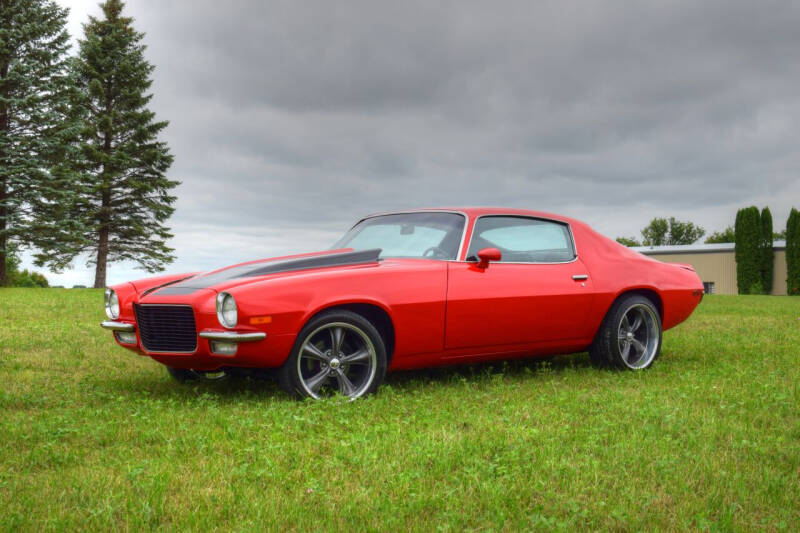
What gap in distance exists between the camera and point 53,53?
3362 cm

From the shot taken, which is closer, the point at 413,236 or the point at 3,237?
the point at 413,236

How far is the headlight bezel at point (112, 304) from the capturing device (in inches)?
249

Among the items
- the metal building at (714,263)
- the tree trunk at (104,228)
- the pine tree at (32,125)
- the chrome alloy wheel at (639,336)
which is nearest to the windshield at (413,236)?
the chrome alloy wheel at (639,336)

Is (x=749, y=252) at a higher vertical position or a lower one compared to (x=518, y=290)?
higher

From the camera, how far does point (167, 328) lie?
215 inches

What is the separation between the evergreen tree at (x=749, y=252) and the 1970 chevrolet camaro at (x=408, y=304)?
126 feet

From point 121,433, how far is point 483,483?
7.87ft

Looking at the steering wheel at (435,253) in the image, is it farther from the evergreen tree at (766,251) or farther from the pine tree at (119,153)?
the evergreen tree at (766,251)

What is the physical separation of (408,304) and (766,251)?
139ft

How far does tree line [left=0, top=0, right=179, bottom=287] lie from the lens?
32.2m

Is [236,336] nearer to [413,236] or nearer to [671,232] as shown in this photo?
[413,236]

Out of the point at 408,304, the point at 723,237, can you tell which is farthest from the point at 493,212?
the point at 723,237

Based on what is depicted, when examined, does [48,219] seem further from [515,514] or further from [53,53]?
[515,514]

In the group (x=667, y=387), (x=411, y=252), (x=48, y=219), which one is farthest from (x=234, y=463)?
(x=48, y=219)
